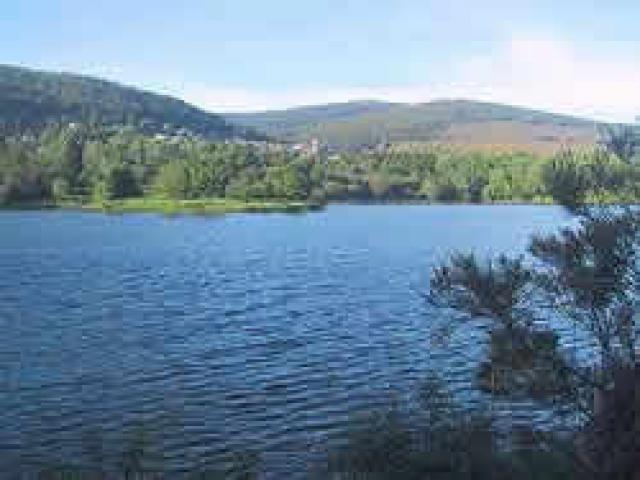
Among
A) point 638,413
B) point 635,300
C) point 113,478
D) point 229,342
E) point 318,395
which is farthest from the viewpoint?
point 229,342

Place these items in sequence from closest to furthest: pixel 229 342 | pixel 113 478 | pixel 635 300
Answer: pixel 635 300 < pixel 113 478 < pixel 229 342

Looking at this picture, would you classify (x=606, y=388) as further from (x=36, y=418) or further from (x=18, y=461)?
(x=36, y=418)

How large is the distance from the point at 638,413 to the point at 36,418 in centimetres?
2863

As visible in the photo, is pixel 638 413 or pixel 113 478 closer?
pixel 638 413

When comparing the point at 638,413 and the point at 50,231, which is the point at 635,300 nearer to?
the point at 638,413

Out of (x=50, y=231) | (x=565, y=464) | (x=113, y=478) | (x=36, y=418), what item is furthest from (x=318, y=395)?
(x=50, y=231)

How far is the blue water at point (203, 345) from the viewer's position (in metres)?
42.8

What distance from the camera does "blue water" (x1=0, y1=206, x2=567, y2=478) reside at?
42750 mm

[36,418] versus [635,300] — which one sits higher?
[635,300]

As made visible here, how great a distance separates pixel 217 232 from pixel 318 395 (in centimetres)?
11557

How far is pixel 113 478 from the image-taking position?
106ft

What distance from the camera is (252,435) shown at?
42.2m

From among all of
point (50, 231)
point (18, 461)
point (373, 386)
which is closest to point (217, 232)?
point (50, 231)

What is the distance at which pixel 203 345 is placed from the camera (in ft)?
204
